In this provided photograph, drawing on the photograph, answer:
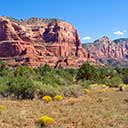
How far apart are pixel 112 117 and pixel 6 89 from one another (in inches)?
704

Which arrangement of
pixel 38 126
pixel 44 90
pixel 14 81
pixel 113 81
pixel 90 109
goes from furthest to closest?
pixel 113 81, pixel 14 81, pixel 44 90, pixel 90 109, pixel 38 126

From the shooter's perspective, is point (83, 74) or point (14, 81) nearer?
point (14, 81)

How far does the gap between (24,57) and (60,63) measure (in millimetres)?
18995

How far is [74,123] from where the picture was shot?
1956cm

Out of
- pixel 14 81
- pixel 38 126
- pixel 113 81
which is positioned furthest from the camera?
pixel 113 81

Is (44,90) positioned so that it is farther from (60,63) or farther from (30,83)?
(60,63)

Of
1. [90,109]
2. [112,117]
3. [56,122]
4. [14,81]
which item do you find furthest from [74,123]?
[14,81]

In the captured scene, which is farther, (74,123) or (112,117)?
(112,117)

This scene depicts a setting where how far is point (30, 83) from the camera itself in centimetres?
3631

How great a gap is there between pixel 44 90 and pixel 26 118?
49.2 feet

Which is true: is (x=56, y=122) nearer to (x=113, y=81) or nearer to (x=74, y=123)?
(x=74, y=123)

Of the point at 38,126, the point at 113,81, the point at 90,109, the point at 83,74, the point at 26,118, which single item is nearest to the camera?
the point at 38,126

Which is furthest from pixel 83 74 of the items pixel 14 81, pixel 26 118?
pixel 26 118

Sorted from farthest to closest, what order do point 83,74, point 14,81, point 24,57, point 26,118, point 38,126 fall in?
point 24,57 < point 83,74 < point 14,81 < point 26,118 < point 38,126
